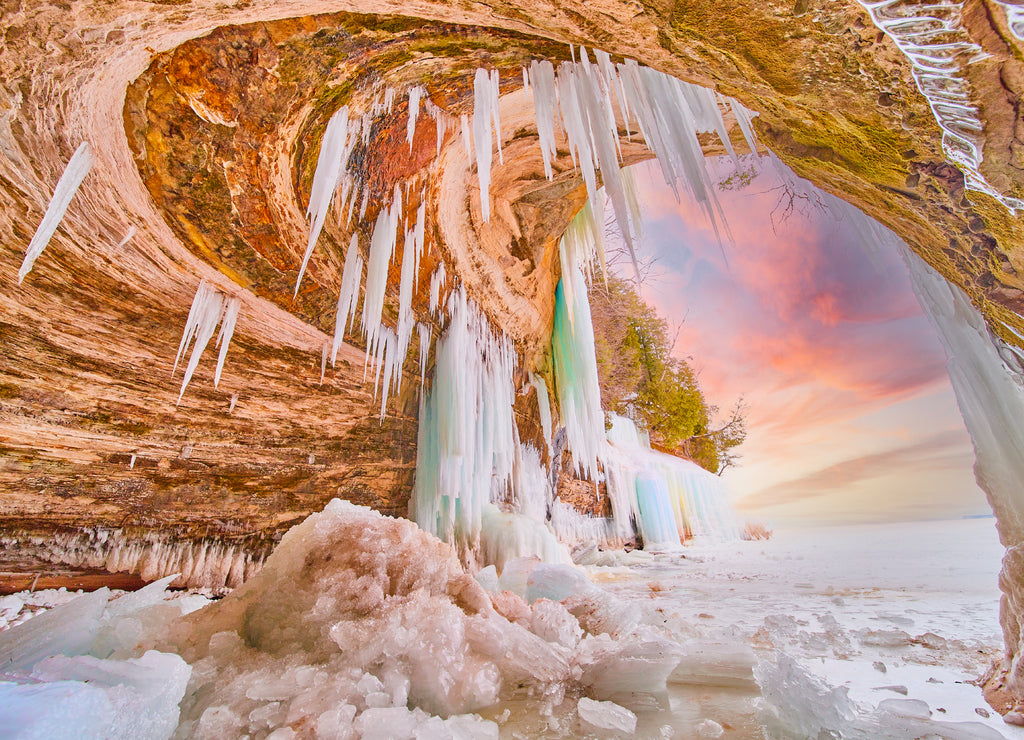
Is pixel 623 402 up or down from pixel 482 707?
up

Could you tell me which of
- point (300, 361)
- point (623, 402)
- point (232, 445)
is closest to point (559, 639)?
point (300, 361)

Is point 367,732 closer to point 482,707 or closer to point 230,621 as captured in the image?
point 482,707

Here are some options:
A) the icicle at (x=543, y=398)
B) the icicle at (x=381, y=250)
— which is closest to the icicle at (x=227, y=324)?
the icicle at (x=381, y=250)

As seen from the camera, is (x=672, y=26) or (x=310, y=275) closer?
(x=672, y=26)

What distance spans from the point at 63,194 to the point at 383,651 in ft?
8.97

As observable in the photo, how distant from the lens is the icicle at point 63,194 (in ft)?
7.13

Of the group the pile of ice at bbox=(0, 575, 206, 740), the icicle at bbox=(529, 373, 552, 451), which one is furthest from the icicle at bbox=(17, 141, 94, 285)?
the icicle at bbox=(529, 373, 552, 451)

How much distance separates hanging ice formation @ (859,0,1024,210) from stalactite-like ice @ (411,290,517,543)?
4.22 meters

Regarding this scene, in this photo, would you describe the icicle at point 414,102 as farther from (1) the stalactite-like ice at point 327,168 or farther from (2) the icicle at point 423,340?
(2) the icicle at point 423,340

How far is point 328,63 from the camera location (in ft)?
7.40

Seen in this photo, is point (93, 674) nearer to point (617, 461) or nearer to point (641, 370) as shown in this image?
point (617, 461)

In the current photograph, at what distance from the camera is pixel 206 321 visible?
3309 millimetres

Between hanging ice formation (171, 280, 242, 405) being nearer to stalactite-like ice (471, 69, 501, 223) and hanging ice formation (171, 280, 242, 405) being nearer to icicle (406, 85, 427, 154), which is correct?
A: icicle (406, 85, 427, 154)

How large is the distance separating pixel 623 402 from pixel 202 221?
11.6 metres
